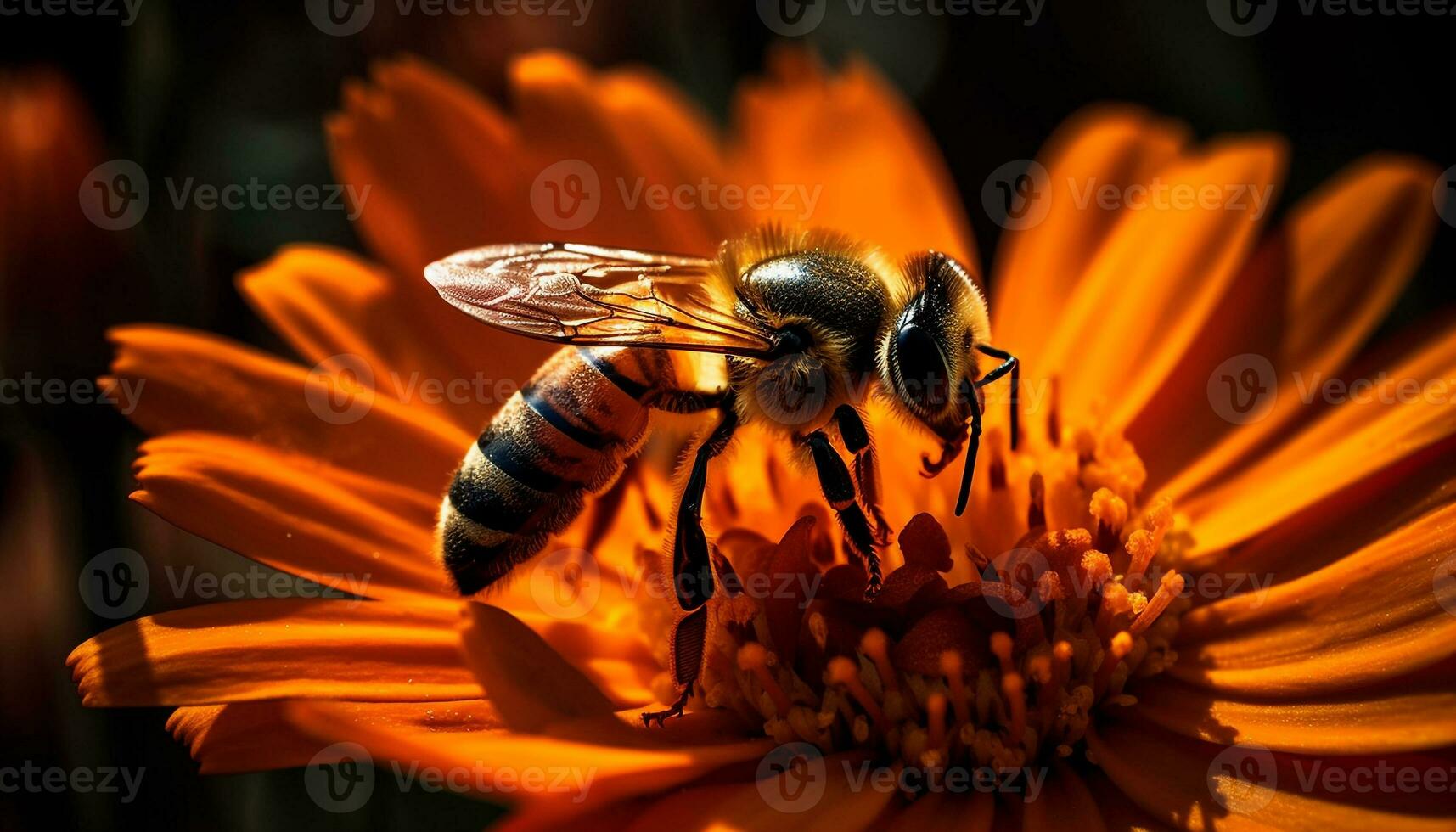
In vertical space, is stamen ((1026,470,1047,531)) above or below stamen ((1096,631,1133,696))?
above

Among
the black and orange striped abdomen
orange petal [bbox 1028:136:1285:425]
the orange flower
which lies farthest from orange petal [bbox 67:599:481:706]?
orange petal [bbox 1028:136:1285:425]

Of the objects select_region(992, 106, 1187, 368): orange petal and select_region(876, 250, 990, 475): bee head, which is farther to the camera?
select_region(992, 106, 1187, 368): orange petal

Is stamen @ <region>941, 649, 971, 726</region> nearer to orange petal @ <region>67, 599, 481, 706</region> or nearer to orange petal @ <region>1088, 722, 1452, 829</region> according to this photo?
orange petal @ <region>1088, 722, 1452, 829</region>

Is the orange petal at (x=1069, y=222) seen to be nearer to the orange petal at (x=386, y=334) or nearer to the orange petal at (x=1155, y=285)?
the orange petal at (x=1155, y=285)

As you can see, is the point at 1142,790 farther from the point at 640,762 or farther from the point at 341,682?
the point at 341,682

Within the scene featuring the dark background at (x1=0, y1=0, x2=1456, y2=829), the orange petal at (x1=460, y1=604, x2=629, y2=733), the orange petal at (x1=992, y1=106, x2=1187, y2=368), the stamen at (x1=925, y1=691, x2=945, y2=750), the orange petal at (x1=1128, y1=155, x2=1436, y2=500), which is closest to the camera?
the orange petal at (x1=460, y1=604, x2=629, y2=733)

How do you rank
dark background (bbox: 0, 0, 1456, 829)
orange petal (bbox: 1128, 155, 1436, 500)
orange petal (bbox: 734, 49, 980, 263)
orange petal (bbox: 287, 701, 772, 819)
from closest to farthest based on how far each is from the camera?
orange petal (bbox: 287, 701, 772, 819)
dark background (bbox: 0, 0, 1456, 829)
orange petal (bbox: 1128, 155, 1436, 500)
orange petal (bbox: 734, 49, 980, 263)

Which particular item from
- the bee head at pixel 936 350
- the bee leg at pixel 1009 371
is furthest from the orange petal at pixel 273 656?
the bee leg at pixel 1009 371
